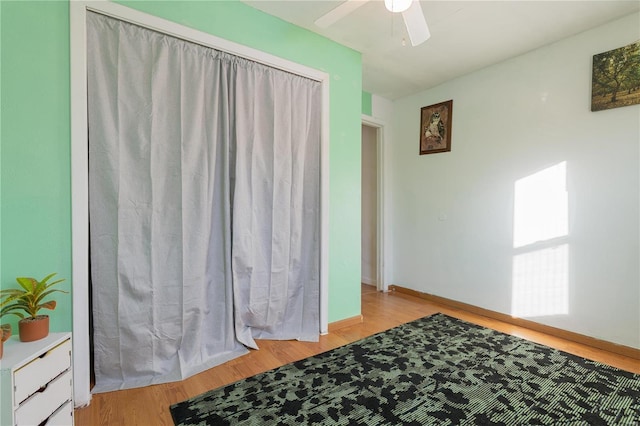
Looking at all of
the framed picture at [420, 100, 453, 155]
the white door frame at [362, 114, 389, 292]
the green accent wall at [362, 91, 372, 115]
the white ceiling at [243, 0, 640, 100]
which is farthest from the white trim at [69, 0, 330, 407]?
the framed picture at [420, 100, 453, 155]

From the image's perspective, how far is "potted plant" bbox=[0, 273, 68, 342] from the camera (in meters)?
1.36

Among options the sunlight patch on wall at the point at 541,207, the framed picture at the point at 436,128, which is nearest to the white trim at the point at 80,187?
the framed picture at the point at 436,128

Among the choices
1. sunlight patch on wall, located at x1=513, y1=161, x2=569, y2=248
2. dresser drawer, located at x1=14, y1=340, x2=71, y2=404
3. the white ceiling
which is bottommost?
dresser drawer, located at x1=14, y1=340, x2=71, y2=404

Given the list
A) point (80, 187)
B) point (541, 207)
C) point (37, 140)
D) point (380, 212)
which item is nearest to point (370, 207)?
point (380, 212)

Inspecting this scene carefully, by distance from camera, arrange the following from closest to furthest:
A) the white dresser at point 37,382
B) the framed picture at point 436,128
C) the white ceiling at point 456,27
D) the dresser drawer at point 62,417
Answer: the white dresser at point 37,382, the dresser drawer at point 62,417, the white ceiling at point 456,27, the framed picture at point 436,128

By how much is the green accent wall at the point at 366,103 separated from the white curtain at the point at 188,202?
56.1 inches

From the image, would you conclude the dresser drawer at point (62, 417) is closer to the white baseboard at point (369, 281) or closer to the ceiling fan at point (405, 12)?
the ceiling fan at point (405, 12)

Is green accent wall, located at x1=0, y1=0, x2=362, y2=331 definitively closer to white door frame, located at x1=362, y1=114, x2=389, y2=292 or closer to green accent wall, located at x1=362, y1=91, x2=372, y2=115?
green accent wall, located at x1=362, y1=91, x2=372, y2=115

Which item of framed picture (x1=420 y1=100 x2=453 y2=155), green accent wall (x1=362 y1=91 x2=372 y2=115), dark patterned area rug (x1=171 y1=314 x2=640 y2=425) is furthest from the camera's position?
green accent wall (x1=362 y1=91 x2=372 y2=115)

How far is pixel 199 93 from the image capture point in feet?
6.60

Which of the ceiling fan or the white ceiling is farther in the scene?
Result: the white ceiling

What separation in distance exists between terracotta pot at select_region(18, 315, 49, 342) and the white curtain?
316 millimetres

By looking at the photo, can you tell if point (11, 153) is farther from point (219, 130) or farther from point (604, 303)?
point (604, 303)

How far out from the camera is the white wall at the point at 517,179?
7.73 feet
